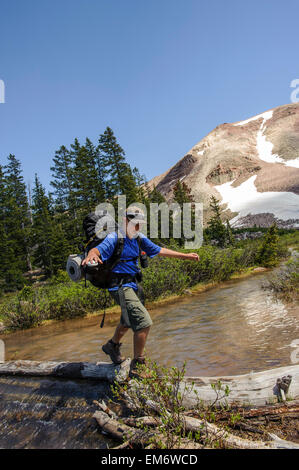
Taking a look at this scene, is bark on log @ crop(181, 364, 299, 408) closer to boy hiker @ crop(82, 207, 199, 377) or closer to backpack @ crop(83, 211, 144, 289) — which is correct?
boy hiker @ crop(82, 207, 199, 377)

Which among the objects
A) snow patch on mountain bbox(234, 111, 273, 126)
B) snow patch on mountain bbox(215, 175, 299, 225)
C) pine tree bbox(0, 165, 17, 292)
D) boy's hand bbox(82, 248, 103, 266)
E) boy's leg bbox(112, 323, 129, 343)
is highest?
snow patch on mountain bbox(234, 111, 273, 126)

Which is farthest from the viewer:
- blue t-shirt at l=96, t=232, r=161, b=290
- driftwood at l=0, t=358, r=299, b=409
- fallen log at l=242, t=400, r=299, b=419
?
blue t-shirt at l=96, t=232, r=161, b=290

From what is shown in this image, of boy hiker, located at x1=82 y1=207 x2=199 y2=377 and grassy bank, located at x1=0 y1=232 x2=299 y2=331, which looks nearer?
boy hiker, located at x1=82 y1=207 x2=199 y2=377

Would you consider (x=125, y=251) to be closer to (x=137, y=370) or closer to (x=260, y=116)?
(x=137, y=370)

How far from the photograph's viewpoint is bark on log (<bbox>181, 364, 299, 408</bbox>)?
3.37 m

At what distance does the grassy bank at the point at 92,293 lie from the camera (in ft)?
40.8

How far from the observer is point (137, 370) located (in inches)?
147

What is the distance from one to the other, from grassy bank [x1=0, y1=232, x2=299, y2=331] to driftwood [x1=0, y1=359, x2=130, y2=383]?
16.2 ft

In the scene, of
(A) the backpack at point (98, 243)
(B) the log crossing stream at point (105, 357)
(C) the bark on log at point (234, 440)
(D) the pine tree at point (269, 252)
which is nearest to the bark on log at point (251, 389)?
(C) the bark on log at point (234, 440)

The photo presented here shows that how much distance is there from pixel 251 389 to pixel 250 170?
8550 cm

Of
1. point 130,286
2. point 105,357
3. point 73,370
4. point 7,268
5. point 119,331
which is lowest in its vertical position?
point 7,268

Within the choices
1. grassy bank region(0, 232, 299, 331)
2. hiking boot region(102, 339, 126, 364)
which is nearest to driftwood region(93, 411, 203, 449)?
hiking boot region(102, 339, 126, 364)

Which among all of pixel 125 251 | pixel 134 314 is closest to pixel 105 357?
pixel 134 314
